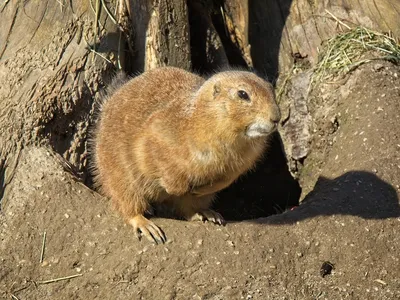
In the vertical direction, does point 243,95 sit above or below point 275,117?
above

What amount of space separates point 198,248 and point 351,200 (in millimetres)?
1461

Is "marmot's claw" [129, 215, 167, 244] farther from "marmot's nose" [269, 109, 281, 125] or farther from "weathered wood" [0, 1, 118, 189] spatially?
"marmot's nose" [269, 109, 281, 125]

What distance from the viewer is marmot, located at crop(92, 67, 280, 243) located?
5273 millimetres

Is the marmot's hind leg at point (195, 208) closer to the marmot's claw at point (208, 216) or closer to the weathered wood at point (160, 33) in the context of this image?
the marmot's claw at point (208, 216)

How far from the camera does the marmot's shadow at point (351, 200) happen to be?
20.2 ft

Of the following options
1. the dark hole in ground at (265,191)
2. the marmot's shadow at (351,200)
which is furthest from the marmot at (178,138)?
the dark hole in ground at (265,191)

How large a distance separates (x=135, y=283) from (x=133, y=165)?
95cm

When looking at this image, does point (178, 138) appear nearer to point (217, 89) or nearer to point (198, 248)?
point (217, 89)

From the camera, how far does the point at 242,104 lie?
5.20 m

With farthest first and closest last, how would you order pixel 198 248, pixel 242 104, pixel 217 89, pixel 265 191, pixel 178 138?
pixel 265 191 → pixel 198 248 → pixel 178 138 → pixel 217 89 → pixel 242 104

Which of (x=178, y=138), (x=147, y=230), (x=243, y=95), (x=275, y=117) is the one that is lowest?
(x=147, y=230)

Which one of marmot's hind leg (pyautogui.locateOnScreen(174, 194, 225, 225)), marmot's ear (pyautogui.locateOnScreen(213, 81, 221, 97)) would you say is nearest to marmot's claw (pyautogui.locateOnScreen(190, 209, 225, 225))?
marmot's hind leg (pyautogui.locateOnScreen(174, 194, 225, 225))

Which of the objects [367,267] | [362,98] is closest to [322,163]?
[362,98]

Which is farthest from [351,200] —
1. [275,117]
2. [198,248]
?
[275,117]
